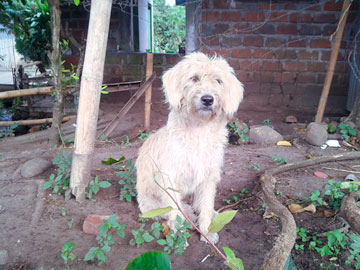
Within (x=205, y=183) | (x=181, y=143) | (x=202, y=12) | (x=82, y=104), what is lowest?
(x=205, y=183)

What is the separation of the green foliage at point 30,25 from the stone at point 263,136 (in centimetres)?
471

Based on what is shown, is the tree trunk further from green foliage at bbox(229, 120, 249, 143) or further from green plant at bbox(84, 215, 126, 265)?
green plant at bbox(84, 215, 126, 265)

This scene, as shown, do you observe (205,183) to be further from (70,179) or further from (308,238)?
(70,179)

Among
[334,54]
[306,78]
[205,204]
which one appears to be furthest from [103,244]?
[306,78]

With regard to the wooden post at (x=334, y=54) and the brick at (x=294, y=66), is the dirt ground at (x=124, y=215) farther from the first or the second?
the brick at (x=294, y=66)

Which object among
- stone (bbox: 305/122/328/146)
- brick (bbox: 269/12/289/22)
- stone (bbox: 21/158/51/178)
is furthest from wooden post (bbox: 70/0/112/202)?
brick (bbox: 269/12/289/22)

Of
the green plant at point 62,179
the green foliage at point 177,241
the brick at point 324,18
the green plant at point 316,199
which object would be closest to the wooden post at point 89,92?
the green plant at point 62,179

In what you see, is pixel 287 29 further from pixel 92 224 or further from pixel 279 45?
pixel 92 224

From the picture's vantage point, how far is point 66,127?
5562 millimetres

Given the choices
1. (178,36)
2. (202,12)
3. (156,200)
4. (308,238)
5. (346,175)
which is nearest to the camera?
(308,238)

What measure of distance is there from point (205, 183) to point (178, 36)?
1103cm

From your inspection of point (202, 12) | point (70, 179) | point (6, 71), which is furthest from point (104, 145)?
point (6, 71)

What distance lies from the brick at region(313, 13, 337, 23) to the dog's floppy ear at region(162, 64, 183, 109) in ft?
13.2

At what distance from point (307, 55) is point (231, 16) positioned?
1624mm
